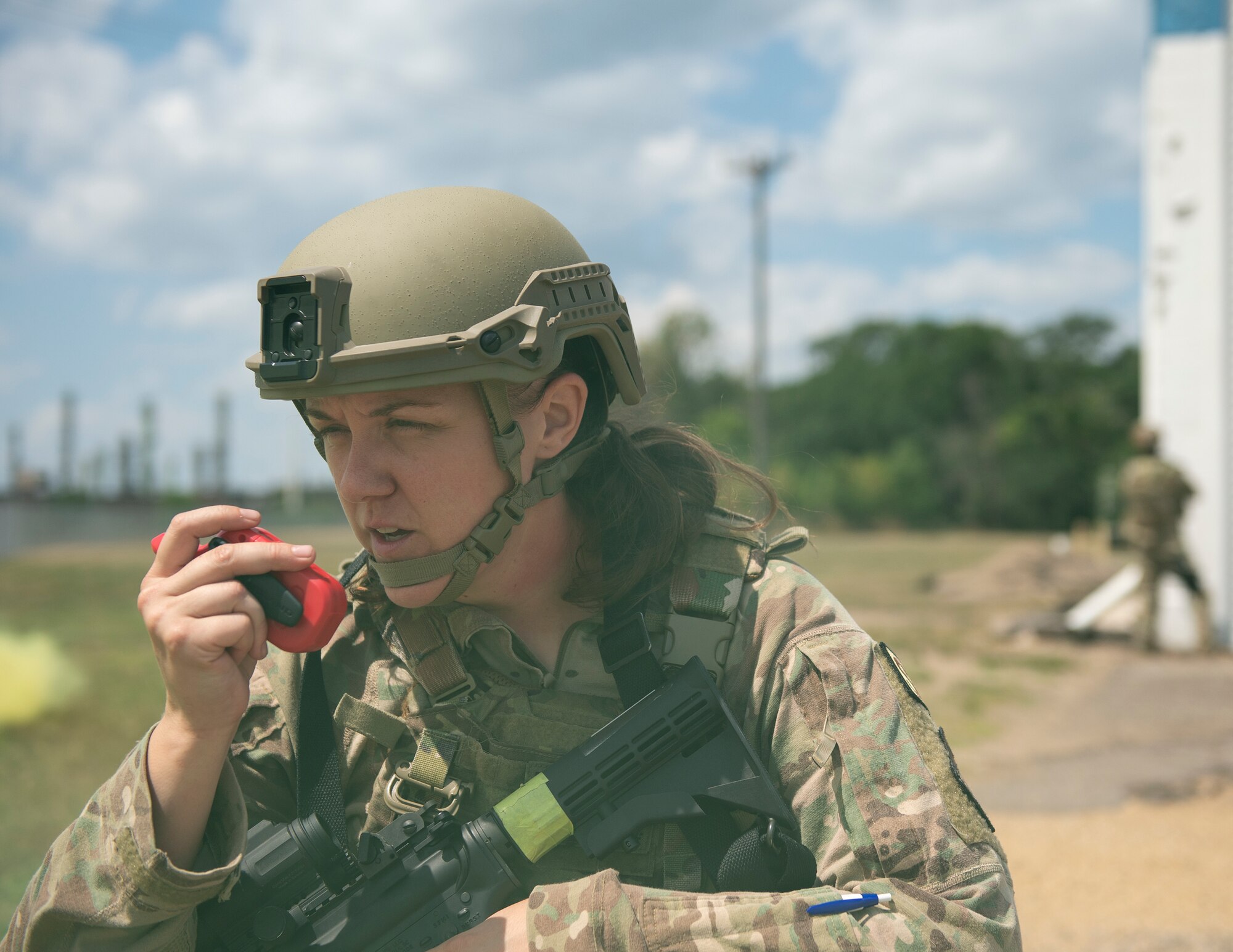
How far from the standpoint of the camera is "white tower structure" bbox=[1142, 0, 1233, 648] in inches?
444

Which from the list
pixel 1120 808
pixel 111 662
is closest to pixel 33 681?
pixel 111 662

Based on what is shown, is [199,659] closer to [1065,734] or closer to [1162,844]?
[1162,844]

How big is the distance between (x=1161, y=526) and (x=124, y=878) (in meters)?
11.7

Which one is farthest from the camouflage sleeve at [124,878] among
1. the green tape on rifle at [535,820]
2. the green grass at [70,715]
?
the green grass at [70,715]

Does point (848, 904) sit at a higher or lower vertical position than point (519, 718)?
lower

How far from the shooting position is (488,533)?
2.12 m

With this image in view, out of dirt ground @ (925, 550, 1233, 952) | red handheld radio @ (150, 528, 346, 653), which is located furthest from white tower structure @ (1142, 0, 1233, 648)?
red handheld radio @ (150, 528, 346, 653)

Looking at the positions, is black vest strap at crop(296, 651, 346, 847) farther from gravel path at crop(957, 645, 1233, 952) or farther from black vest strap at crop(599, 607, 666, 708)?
gravel path at crop(957, 645, 1233, 952)

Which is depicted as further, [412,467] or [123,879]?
[412,467]

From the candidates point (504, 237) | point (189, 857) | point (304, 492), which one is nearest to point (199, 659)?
point (189, 857)

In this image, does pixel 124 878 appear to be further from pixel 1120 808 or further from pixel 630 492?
pixel 1120 808

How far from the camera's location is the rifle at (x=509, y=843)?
6.37 ft

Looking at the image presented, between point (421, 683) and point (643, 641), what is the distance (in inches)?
18.6

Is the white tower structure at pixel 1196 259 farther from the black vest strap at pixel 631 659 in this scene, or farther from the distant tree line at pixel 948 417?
the distant tree line at pixel 948 417
